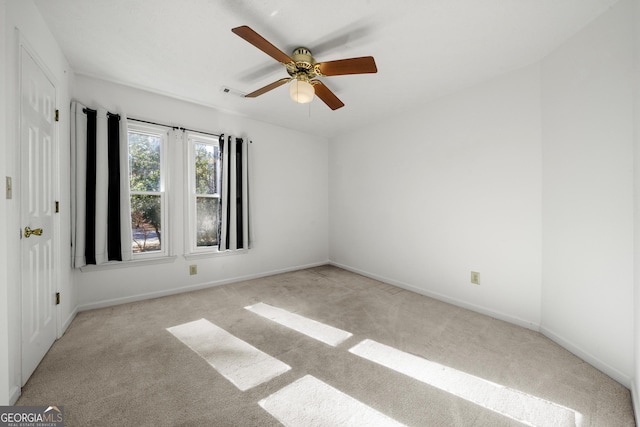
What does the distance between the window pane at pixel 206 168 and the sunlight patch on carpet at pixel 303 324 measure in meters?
1.75

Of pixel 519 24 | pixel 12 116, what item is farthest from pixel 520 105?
pixel 12 116

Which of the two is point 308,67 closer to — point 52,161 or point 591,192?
point 52,161

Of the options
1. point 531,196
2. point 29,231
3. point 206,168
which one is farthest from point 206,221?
point 531,196

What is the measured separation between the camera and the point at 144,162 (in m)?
2.97

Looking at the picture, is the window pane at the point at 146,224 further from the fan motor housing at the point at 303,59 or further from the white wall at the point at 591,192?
the white wall at the point at 591,192

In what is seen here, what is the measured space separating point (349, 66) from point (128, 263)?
3.14 m

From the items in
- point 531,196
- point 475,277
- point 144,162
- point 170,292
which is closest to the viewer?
point 531,196

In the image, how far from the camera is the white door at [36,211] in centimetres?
153

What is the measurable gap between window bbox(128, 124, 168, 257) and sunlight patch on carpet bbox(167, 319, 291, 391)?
131 cm

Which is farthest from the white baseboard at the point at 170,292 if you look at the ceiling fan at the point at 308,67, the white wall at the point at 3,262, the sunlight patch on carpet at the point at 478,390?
the ceiling fan at the point at 308,67

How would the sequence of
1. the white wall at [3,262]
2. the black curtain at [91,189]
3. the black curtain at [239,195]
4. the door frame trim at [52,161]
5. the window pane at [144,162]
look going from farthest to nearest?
the black curtain at [239,195]
the window pane at [144,162]
the black curtain at [91,189]
the door frame trim at [52,161]
the white wall at [3,262]

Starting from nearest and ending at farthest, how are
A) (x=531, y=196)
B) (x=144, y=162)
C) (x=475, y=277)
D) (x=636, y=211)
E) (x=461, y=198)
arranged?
1. (x=636, y=211)
2. (x=531, y=196)
3. (x=475, y=277)
4. (x=461, y=198)
5. (x=144, y=162)

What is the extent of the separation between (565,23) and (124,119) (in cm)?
412

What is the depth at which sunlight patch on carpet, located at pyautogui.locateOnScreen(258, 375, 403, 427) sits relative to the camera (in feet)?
4.13
